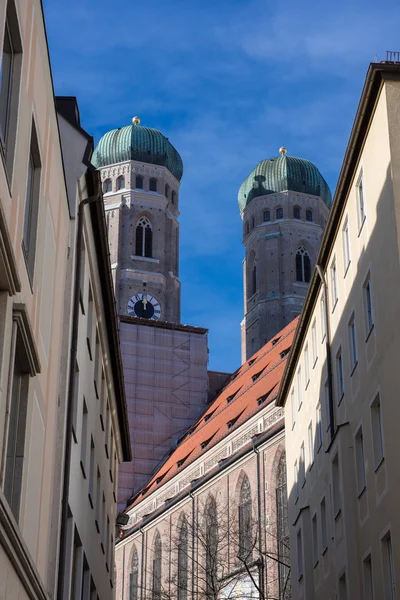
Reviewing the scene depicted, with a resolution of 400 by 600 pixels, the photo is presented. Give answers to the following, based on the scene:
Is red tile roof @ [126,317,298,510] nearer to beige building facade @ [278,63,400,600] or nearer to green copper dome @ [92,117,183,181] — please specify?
beige building facade @ [278,63,400,600]

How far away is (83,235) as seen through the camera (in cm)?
2075

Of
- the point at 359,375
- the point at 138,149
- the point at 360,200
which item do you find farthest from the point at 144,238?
the point at 359,375

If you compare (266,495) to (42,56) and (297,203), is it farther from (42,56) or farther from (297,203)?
(297,203)

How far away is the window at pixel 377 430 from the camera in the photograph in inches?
757

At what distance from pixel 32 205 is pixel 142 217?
251ft

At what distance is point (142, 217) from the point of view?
89.9 meters

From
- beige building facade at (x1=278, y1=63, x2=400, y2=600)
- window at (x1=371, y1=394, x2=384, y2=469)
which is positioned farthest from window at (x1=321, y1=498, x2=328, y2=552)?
window at (x1=371, y1=394, x2=384, y2=469)

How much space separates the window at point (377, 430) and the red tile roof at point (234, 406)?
97.0 ft

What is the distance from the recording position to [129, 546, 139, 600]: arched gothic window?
200 ft

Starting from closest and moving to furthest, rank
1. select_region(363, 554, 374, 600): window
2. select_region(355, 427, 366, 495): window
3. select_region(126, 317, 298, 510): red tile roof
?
select_region(363, 554, 374, 600): window, select_region(355, 427, 366, 495): window, select_region(126, 317, 298, 510): red tile roof

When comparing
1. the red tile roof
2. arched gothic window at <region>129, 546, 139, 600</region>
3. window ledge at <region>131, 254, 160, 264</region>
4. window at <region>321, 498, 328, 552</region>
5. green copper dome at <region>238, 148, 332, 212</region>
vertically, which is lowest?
window at <region>321, 498, 328, 552</region>

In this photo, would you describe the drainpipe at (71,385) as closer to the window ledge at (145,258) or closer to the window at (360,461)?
the window at (360,461)

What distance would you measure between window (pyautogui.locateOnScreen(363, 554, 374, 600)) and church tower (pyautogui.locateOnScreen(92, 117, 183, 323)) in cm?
6307

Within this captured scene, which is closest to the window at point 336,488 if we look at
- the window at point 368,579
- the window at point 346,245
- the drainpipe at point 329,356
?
the drainpipe at point 329,356
